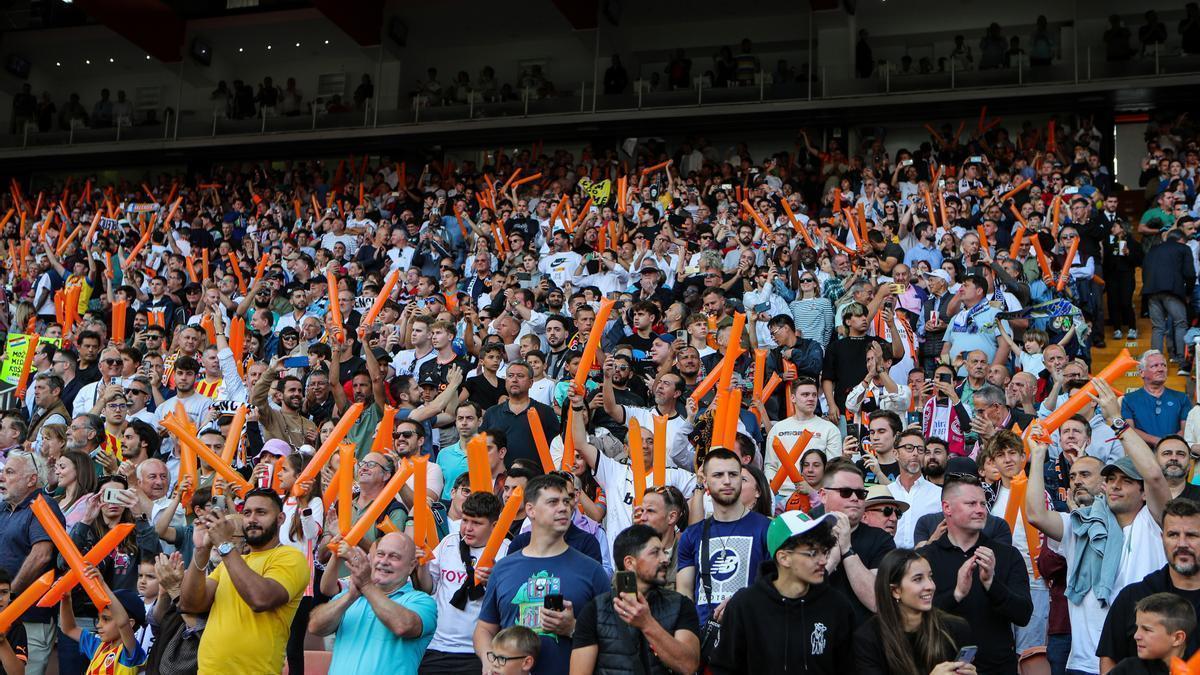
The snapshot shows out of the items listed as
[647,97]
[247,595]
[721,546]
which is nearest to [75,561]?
[247,595]

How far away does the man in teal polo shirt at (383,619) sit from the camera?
5.03 m

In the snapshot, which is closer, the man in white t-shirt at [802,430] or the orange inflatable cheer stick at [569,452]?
the orange inflatable cheer stick at [569,452]

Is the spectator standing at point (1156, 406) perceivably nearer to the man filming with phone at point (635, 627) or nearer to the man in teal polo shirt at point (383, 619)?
the man filming with phone at point (635, 627)

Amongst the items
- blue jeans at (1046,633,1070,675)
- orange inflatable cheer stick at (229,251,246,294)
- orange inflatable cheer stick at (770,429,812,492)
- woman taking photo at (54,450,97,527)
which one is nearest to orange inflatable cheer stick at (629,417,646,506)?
orange inflatable cheer stick at (770,429,812,492)

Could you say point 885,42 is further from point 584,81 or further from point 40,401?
point 40,401

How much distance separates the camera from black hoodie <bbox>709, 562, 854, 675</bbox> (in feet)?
14.2

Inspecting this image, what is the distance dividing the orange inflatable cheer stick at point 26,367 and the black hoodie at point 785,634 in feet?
29.5

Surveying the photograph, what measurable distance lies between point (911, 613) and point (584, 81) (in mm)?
23674

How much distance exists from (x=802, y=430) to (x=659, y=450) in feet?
6.68

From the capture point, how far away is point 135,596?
19.7 feet

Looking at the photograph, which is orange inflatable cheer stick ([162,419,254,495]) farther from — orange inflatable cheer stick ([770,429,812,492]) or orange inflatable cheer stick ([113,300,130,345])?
orange inflatable cheer stick ([113,300,130,345])

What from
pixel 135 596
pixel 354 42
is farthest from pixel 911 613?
pixel 354 42

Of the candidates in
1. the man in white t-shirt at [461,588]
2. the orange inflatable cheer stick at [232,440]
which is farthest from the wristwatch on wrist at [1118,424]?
the orange inflatable cheer stick at [232,440]

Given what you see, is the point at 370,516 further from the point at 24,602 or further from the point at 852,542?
the point at 852,542
